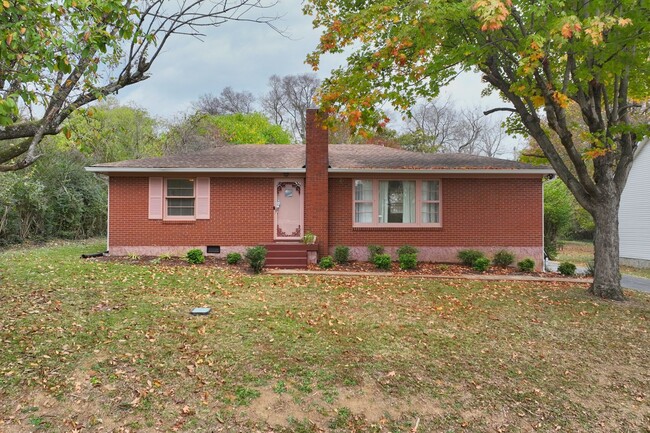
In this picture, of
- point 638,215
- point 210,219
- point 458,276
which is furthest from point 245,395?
point 638,215

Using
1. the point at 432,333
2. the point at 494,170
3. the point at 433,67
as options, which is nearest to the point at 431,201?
the point at 494,170

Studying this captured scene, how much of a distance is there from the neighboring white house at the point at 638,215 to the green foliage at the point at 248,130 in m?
26.1

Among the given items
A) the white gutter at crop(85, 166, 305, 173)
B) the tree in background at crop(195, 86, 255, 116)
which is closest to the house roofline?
the white gutter at crop(85, 166, 305, 173)

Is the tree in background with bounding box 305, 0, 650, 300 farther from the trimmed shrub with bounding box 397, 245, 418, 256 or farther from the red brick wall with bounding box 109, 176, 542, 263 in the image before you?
the trimmed shrub with bounding box 397, 245, 418, 256

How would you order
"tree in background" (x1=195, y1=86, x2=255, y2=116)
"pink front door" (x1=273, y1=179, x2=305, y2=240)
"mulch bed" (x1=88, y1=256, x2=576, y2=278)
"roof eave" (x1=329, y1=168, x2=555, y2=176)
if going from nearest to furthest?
"mulch bed" (x1=88, y1=256, x2=576, y2=278)
"roof eave" (x1=329, y1=168, x2=555, y2=176)
"pink front door" (x1=273, y1=179, x2=305, y2=240)
"tree in background" (x1=195, y1=86, x2=255, y2=116)

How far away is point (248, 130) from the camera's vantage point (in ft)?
109

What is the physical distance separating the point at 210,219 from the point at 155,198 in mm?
1857

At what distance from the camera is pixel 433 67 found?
8430 millimetres

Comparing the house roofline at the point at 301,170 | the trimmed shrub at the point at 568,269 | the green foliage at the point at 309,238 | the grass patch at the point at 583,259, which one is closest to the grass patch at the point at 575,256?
the grass patch at the point at 583,259

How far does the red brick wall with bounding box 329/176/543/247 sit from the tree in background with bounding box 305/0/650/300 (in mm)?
3553

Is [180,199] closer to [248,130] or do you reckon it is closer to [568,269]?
[568,269]

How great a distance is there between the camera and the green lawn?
351 cm

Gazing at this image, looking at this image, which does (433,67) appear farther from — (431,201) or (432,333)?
(432,333)

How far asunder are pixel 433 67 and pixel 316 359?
6868 mm
